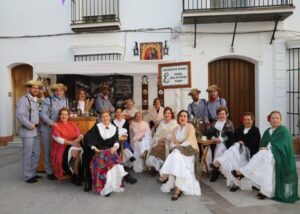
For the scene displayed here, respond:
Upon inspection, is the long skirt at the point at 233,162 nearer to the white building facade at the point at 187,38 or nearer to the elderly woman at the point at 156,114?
the elderly woman at the point at 156,114

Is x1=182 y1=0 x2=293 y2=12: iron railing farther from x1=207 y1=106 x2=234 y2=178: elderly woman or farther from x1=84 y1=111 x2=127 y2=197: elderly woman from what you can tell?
x1=84 y1=111 x2=127 y2=197: elderly woman

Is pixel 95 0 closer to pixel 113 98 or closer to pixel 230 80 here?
pixel 113 98

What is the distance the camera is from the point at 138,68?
751cm

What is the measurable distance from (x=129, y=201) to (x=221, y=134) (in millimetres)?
2093

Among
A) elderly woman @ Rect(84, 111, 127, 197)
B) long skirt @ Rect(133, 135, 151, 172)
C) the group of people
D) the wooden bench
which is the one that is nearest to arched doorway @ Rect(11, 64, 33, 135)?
the group of people

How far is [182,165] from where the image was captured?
16.3ft

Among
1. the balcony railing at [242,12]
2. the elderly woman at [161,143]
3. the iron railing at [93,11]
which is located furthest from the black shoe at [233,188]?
the iron railing at [93,11]

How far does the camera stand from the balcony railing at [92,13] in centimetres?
905

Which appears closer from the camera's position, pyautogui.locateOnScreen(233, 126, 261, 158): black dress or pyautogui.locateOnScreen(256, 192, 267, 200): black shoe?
pyautogui.locateOnScreen(256, 192, 267, 200): black shoe

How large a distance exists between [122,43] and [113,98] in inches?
61.7

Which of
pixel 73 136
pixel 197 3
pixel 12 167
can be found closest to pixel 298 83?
pixel 197 3

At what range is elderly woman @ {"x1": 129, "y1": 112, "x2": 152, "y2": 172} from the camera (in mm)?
6449

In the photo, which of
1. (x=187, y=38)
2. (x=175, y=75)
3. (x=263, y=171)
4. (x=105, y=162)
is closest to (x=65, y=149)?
(x=105, y=162)

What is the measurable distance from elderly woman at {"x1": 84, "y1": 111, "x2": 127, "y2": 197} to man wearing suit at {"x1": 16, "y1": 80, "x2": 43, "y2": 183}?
117 cm
